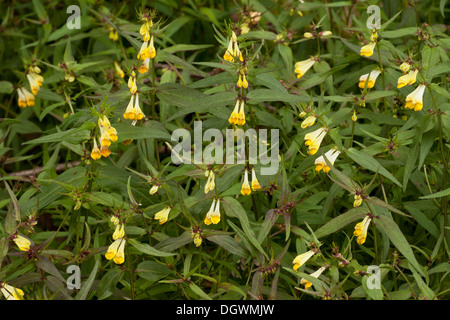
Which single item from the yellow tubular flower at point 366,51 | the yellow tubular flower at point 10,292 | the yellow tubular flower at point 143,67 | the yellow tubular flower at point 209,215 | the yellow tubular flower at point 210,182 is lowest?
the yellow tubular flower at point 10,292

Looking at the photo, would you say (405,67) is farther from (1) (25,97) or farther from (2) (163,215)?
(1) (25,97)

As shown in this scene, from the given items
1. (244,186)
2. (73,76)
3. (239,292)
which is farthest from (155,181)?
(73,76)

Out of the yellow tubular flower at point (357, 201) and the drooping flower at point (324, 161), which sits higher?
the drooping flower at point (324, 161)

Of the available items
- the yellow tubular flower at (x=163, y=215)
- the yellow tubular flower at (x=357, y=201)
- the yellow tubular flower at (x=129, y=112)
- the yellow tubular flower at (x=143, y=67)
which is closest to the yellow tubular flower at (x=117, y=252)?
the yellow tubular flower at (x=163, y=215)

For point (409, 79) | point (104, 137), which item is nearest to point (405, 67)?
point (409, 79)

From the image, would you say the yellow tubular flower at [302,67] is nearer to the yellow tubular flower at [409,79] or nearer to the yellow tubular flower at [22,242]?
the yellow tubular flower at [409,79]

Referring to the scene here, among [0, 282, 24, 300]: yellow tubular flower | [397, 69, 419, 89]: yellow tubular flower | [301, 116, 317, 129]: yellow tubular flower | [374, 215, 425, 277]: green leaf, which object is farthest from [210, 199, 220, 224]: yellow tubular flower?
[397, 69, 419, 89]: yellow tubular flower

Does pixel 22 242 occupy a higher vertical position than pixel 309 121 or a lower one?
lower
